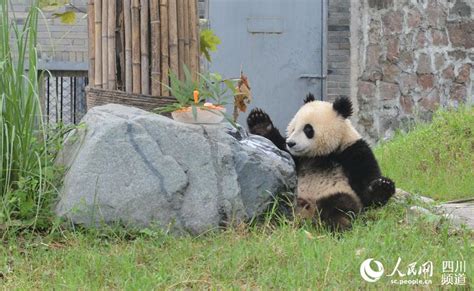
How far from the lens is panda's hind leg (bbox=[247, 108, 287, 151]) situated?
6555mm

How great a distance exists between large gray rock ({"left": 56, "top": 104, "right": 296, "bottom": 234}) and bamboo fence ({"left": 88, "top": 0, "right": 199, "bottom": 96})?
538 millimetres

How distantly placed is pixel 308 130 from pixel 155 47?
1144 millimetres

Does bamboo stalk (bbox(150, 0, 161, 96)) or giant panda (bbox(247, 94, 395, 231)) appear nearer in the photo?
giant panda (bbox(247, 94, 395, 231))

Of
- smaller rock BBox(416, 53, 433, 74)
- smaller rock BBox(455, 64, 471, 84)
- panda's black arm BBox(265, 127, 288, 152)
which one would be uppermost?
smaller rock BBox(416, 53, 433, 74)

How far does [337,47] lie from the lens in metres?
12.6

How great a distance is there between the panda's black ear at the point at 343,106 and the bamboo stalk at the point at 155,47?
116 centimetres

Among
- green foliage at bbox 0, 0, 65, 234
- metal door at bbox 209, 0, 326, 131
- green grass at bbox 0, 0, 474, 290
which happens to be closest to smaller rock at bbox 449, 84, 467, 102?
metal door at bbox 209, 0, 326, 131

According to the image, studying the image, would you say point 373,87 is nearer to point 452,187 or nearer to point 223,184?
point 452,187

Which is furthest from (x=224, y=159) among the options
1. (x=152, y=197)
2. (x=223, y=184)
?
(x=152, y=197)

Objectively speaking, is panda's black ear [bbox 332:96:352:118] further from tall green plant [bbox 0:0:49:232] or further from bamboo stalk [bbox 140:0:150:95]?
tall green plant [bbox 0:0:49:232]

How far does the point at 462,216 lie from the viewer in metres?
6.41

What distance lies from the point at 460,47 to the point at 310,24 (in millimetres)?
1925

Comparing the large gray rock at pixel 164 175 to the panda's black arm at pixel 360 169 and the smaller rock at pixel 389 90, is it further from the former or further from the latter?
the smaller rock at pixel 389 90

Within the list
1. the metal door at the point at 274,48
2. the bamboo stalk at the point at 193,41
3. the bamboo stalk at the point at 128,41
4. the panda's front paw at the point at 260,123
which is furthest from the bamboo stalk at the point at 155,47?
the metal door at the point at 274,48
